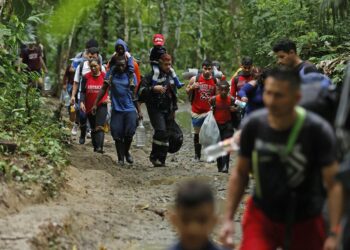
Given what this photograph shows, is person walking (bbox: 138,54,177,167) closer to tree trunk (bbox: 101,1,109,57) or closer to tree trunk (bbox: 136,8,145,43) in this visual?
tree trunk (bbox: 101,1,109,57)

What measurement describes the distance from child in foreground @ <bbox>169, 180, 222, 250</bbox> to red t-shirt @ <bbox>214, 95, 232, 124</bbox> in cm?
827

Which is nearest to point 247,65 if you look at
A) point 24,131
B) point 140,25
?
point 24,131

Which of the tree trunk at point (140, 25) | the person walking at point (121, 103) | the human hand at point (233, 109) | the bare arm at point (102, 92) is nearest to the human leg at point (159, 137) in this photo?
the person walking at point (121, 103)

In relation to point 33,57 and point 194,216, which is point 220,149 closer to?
point 194,216

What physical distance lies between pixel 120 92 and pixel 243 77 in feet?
6.57

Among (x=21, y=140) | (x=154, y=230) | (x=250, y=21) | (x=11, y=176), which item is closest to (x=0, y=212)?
(x=11, y=176)

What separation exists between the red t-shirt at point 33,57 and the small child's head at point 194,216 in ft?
52.0

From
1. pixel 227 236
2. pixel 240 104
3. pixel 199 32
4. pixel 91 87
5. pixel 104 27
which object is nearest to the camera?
pixel 227 236

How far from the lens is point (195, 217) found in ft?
12.9

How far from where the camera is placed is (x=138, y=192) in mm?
10305

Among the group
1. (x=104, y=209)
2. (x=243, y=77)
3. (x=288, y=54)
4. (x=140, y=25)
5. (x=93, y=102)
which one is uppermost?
(x=288, y=54)

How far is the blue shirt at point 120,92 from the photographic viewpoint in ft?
40.6

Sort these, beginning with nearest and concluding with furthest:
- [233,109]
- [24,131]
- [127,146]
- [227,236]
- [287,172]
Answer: [287,172] < [227,236] < [24,131] < [233,109] < [127,146]

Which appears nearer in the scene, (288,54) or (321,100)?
(321,100)
